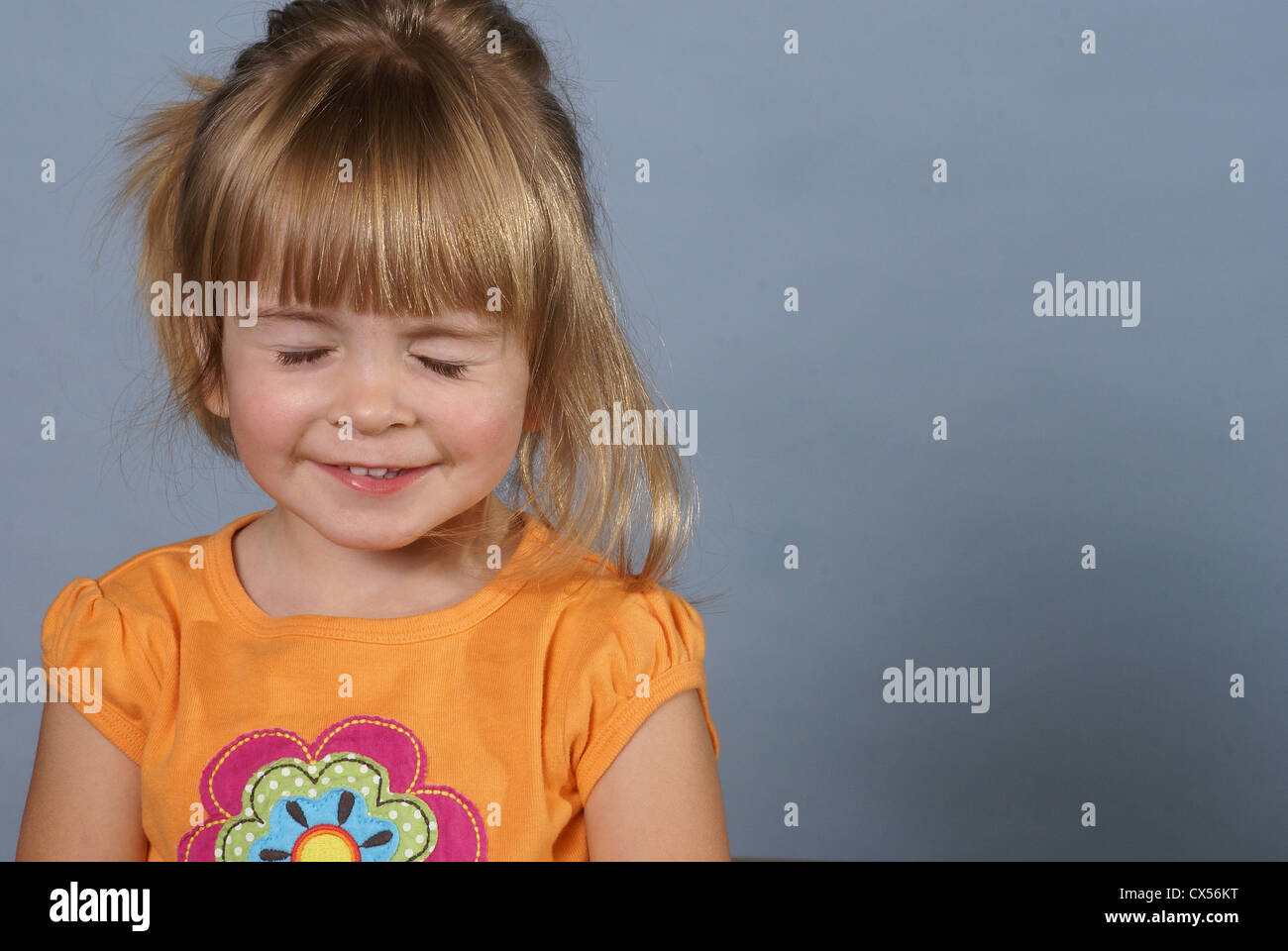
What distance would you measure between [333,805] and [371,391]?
0.91ft

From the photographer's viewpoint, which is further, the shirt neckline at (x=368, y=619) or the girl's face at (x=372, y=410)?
the shirt neckline at (x=368, y=619)

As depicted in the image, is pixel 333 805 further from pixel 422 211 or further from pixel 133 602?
pixel 422 211

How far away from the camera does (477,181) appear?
967 mm

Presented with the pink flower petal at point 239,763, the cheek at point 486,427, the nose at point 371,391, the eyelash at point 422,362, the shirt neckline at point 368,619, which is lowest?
the pink flower petal at point 239,763

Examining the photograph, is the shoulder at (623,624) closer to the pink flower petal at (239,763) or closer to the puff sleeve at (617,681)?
the puff sleeve at (617,681)

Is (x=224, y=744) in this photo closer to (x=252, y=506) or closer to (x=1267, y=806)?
(x=252, y=506)

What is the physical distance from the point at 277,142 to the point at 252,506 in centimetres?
79

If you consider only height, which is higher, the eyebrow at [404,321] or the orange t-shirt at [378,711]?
the eyebrow at [404,321]

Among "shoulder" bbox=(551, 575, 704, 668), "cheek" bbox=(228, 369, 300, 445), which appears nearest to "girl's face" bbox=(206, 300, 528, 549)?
"cheek" bbox=(228, 369, 300, 445)

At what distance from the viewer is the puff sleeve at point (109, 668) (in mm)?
1048

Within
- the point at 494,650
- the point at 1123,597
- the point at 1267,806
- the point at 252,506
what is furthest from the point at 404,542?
the point at 1267,806

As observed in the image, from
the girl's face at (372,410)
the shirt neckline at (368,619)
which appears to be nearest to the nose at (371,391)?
the girl's face at (372,410)

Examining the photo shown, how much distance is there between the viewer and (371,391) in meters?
0.94
